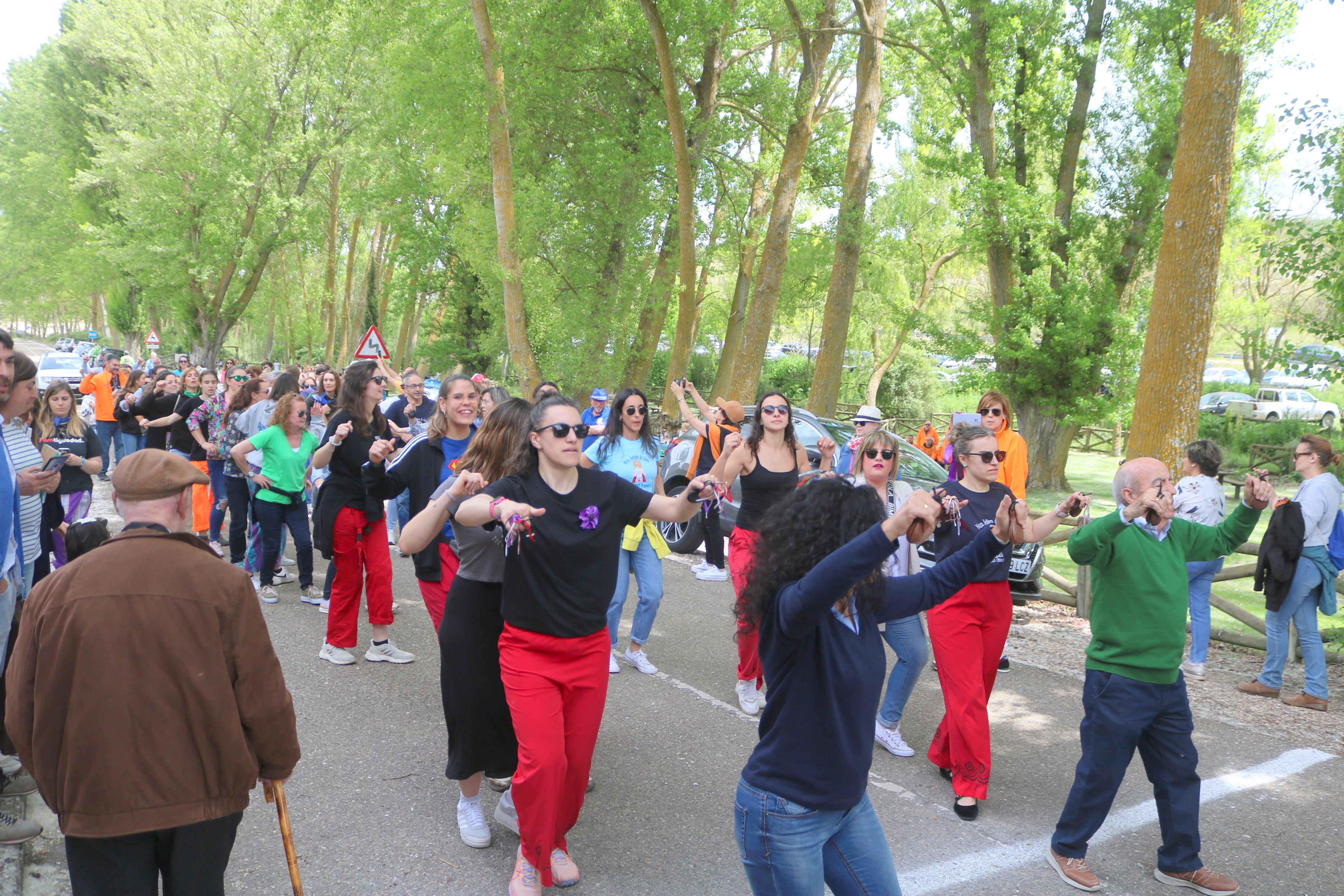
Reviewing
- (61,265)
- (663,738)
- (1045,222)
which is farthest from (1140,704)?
(61,265)

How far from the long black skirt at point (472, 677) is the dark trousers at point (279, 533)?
4187mm

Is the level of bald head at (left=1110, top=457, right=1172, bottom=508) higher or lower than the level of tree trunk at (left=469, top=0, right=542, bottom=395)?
lower

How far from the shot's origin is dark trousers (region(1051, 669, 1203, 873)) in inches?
146

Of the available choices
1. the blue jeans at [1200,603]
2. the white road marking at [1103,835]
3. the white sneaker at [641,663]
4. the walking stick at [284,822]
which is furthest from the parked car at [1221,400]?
the walking stick at [284,822]

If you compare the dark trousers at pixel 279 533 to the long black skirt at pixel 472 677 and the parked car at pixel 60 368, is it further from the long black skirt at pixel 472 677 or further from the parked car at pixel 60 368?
the parked car at pixel 60 368

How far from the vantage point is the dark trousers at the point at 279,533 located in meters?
7.64

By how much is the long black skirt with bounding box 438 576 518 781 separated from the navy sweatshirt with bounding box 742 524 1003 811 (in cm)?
172

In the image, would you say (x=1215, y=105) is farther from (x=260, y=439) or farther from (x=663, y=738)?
(x=260, y=439)

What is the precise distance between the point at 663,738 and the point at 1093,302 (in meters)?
13.7

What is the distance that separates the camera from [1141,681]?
12.2 feet

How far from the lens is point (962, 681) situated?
4508 millimetres

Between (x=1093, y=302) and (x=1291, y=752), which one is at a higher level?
(x=1093, y=302)

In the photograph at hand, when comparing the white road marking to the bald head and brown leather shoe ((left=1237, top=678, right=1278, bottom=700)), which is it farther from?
the bald head

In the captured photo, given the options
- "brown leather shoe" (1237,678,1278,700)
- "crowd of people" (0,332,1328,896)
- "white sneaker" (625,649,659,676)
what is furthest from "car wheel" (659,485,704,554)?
"brown leather shoe" (1237,678,1278,700)
